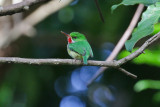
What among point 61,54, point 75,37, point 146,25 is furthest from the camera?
point 61,54

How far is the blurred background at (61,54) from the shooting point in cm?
556

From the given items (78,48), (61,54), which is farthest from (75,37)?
(61,54)

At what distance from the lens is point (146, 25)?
77.7 inches

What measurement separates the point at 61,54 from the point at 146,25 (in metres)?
4.37

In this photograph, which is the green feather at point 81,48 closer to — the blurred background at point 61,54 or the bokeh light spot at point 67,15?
the blurred background at point 61,54

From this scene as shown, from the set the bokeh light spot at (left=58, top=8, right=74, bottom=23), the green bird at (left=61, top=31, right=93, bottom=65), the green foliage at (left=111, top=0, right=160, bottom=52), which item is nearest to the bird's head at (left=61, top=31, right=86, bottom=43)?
the green bird at (left=61, top=31, right=93, bottom=65)

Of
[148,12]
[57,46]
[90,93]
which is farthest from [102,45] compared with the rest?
[148,12]

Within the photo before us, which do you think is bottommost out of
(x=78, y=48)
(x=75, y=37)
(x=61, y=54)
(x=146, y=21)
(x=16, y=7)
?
(x=61, y=54)

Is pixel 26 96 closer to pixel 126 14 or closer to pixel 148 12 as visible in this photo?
pixel 126 14

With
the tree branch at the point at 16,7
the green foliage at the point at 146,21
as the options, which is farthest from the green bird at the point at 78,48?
the tree branch at the point at 16,7

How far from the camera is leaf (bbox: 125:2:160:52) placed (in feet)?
6.18

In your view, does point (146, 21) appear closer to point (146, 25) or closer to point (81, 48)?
point (146, 25)

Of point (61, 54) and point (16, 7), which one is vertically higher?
point (16, 7)

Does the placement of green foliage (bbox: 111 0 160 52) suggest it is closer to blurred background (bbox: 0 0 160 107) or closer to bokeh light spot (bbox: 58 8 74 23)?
A: blurred background (bbox: 0 0 160 107)
